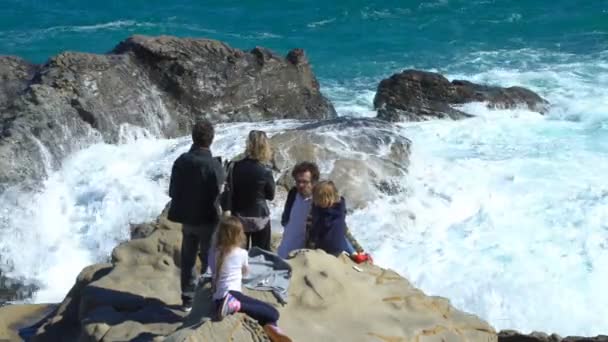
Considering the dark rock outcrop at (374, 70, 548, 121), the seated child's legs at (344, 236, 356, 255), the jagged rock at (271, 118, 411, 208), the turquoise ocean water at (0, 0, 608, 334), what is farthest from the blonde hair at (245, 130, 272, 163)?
the dark rock outcrop at (374, 70, 548, 121)

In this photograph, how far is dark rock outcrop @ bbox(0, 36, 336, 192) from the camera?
14.4 metres

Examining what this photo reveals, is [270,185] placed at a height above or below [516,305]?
above

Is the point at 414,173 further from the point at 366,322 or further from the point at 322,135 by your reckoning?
the point at 366,322

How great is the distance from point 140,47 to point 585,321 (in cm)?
909

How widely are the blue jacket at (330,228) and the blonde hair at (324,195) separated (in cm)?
6

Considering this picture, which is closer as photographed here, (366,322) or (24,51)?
(366,322)

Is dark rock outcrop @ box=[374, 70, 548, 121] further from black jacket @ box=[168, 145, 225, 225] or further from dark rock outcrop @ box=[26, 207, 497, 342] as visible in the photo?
black jacket @ box=[168, 145, 225, 225]

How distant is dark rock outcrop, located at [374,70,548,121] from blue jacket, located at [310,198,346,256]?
10.4 metres

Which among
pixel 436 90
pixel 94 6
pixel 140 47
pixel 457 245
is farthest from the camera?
pixel 94 6

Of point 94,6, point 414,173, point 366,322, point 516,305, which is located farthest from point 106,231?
point 94,6

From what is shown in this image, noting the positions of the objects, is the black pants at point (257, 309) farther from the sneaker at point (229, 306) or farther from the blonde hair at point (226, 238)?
the blonde hair at point (226, 238)

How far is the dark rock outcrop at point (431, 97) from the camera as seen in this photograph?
18391 mm

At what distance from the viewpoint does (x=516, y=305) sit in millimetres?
11094

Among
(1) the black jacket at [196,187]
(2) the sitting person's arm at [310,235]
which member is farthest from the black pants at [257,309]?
(2) the sitting person's arm at [310,235]
